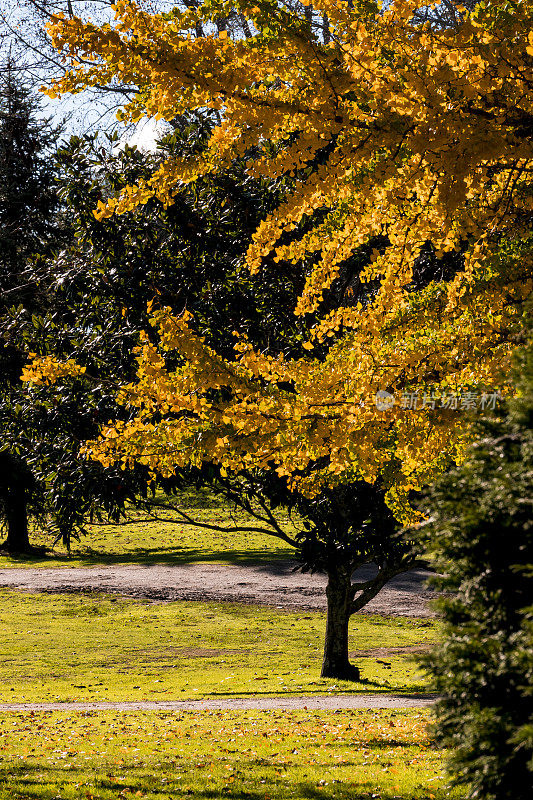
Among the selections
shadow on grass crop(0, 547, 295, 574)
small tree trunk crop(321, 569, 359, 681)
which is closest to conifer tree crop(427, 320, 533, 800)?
small tree trunk crop(321, 569, 359, 681)

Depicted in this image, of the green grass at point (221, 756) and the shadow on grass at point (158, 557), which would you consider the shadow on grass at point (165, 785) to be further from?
the shadow on grass at point (158, 557)

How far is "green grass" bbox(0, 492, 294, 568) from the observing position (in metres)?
27.0

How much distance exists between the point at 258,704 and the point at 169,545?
18829 millimetres

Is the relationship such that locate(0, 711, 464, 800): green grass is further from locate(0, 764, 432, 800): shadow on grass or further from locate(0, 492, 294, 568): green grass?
locate(0, 492, 294, 568): green grass

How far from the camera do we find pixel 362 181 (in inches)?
187

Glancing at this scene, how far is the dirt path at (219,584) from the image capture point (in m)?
21.1

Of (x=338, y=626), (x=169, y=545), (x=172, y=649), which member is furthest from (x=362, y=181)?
(x=169, y=545)

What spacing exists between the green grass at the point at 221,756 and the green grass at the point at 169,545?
14276mm

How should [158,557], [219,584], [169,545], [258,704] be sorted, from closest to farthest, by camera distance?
[258,704]
[219,584]
[158,557]
[169,545]

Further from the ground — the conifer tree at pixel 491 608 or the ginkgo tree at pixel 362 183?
the ginkgo tree at pixel 362 183

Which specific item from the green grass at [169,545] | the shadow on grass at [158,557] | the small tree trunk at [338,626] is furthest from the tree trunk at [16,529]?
the small tree trunk at [338,626]

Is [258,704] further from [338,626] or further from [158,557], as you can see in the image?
[158,557]

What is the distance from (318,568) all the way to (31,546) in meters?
19.4

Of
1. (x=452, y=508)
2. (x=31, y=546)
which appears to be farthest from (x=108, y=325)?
(x=31, y=546)
